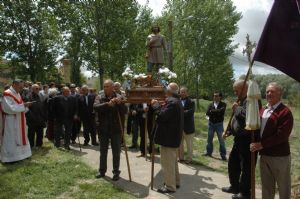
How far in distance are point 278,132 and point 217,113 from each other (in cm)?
593

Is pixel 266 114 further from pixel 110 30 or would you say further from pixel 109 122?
pixel 110 30

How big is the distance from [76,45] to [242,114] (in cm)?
2149

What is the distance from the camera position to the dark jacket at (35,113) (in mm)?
11914

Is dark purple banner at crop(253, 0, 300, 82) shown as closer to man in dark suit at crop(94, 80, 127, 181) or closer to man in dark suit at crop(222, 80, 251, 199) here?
man in dark suit at crop(222, 80, 251, 199)

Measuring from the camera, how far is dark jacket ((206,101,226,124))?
1198 cm

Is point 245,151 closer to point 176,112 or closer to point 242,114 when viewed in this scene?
point 242,114

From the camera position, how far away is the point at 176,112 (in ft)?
26.0

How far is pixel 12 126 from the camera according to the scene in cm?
1052

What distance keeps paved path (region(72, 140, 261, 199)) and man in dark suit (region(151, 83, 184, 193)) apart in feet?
1.20

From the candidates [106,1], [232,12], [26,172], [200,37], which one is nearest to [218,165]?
[26,172]

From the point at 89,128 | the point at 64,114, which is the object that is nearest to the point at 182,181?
the point at 64,114

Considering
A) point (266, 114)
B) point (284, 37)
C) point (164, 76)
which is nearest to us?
point (284, 37)

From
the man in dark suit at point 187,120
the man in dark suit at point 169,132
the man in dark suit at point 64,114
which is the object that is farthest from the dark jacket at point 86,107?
the man in dark suit at point 169,132

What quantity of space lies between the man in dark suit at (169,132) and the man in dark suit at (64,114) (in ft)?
16.0
